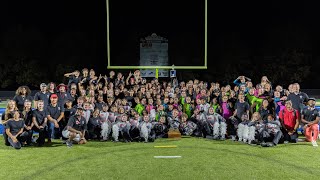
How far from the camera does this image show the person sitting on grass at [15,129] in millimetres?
7363

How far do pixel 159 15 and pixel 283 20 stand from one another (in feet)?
52.2

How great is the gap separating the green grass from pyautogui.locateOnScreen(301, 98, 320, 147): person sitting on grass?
14.0 inches

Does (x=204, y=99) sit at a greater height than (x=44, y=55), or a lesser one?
lesser

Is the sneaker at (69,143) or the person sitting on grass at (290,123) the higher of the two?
the person sitting on grass at (290,123)

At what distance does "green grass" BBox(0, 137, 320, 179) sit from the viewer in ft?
18.2

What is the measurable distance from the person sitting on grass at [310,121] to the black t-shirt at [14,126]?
608cm

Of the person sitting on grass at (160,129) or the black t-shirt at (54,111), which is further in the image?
the person sitting on grass at (160,129)

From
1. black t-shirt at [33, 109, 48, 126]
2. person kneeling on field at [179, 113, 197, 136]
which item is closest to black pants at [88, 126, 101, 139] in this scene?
black t-shirt at [33, 109, 48, 126]

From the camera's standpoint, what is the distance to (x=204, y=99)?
9.55m

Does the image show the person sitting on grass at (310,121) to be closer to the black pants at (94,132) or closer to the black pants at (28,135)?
the black pants at (94,132)

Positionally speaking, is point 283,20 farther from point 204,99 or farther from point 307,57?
point 204,99

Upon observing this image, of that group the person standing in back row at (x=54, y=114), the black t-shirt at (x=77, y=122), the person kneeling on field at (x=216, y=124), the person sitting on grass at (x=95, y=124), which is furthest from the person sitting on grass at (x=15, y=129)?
the person kneeling on field at (x=216, y=124)

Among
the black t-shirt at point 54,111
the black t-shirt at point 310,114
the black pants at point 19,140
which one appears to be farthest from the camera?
the black t-shirt at point 54,111

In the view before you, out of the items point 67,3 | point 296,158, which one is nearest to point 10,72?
point 67,3
